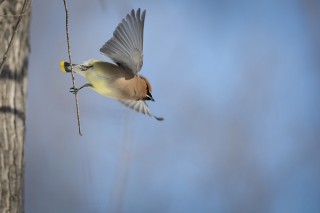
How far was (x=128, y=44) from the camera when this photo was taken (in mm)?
1690

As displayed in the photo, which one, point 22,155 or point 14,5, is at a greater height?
point 14,5

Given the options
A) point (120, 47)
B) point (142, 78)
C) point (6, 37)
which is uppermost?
point (6, 37)

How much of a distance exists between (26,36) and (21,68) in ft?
0.81

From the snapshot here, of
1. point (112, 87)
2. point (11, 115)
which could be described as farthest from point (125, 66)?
point (11, 115)

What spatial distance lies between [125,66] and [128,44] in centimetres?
12

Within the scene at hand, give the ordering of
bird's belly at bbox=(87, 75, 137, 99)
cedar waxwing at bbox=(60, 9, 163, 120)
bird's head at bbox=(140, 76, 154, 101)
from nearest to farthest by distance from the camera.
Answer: bird's belly at bbox=(87, 75, 137, 99) < cedar waxwing at bbox=(60, 9, 163, 120) < bird's head at bbox=(140, 76, 154, 101)

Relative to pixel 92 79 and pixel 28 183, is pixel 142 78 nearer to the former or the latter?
pixel 92 79

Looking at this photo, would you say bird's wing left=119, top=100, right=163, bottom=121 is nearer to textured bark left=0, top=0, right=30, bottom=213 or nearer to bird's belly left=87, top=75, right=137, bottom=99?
bird's belly left=87, top=75, right=137, bottom=99

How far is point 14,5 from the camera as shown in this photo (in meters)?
3.23

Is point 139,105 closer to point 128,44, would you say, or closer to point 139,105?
point 139,105

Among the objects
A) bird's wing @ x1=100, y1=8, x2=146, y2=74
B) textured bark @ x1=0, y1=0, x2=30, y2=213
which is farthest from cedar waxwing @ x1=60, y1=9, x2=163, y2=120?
textured bark @ x1=0, y1=0, x2=30, y2=213

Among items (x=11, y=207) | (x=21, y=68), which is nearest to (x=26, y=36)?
(x=21, y=68)

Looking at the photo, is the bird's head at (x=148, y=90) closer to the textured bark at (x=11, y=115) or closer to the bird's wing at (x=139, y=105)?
the bird's wing at (x=139, y=105)

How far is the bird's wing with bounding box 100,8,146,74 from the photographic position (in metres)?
1.61
